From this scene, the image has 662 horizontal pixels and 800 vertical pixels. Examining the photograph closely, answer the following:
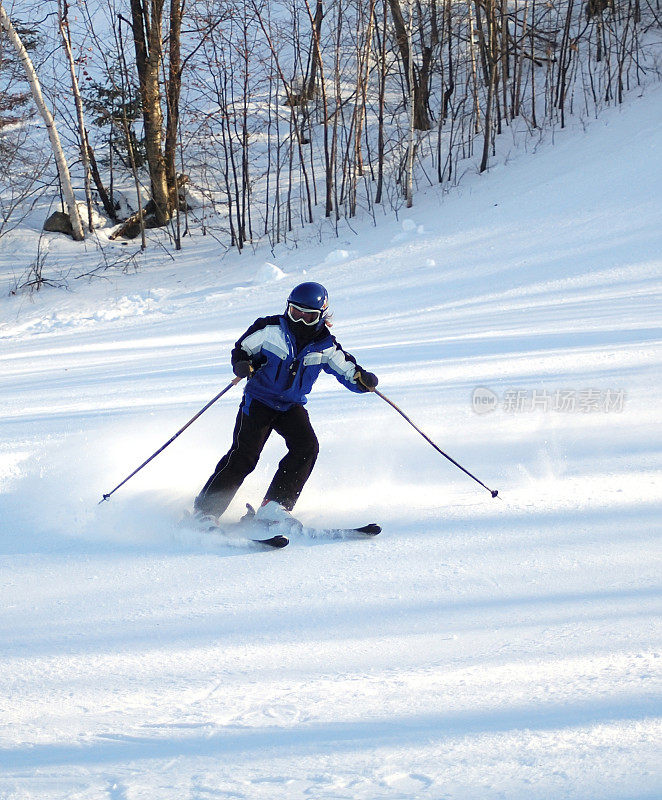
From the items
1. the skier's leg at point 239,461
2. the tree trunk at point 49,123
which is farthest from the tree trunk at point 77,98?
the skier's leg at point 239,461

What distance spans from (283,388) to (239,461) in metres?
0.46

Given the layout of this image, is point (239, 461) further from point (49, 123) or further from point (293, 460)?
point (49, 123)

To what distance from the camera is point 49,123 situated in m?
12.5

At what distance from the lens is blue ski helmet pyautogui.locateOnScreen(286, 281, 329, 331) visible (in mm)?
3844

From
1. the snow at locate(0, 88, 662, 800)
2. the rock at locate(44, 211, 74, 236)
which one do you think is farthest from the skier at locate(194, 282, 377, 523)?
the rock at locate(44, 211, 74, 236)

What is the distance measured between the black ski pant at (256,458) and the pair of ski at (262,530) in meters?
0.12

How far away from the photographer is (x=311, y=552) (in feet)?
12.0

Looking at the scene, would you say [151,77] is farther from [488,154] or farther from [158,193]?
[488,154]

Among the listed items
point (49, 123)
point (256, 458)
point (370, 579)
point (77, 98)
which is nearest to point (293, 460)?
point (256, 458)

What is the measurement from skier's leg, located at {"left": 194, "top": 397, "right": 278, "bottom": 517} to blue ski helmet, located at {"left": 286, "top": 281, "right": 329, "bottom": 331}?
52 cm

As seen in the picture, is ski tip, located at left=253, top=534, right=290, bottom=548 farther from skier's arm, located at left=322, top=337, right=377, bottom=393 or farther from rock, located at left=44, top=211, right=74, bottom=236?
rock, located at left=44, top=211, right=74, bottom=236

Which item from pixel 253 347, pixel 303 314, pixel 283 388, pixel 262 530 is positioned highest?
pixel 303 314

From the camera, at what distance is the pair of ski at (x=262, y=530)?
3.70 metres

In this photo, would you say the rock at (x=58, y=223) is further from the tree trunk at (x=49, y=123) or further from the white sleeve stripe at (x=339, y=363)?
the white sleeve stripe at (x=339, y=363)
